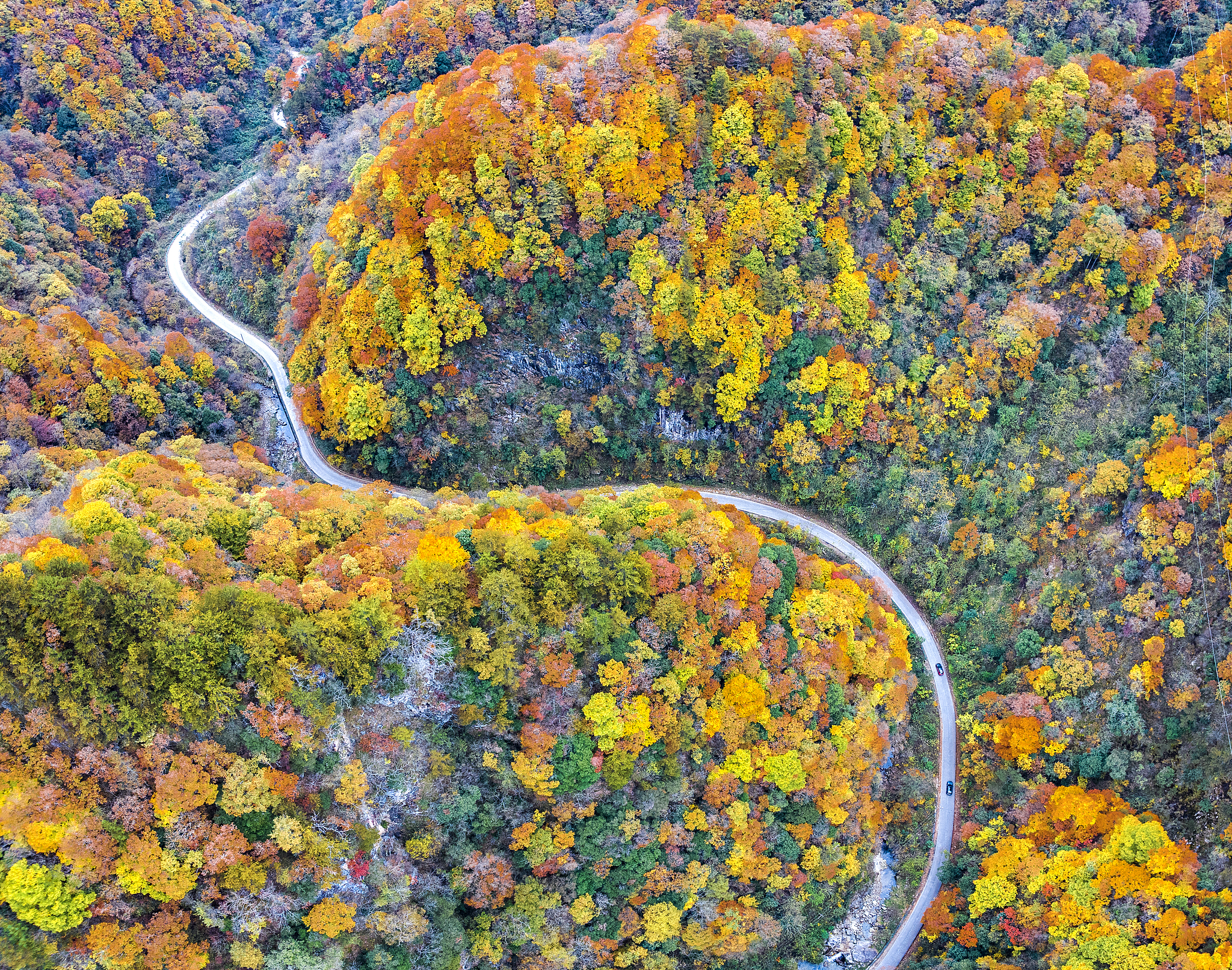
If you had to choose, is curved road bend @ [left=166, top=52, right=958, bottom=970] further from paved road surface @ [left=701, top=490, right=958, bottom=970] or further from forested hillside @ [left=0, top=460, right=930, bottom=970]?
forested hillside @ [left=0, top=460, right=930, bottom=970]

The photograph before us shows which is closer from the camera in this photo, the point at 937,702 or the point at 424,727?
the point at 424,727

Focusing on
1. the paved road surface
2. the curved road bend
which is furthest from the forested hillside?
the curved road bend

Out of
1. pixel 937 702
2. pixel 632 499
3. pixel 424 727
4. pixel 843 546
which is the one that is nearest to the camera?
pixel 424 727

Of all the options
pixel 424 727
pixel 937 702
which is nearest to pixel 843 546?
pixel 937 702

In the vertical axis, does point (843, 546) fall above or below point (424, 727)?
below

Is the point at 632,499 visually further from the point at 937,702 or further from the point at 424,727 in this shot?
the point at 937,702

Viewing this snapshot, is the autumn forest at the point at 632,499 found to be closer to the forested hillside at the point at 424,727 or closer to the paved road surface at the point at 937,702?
the forested hillside at the point at 424,727

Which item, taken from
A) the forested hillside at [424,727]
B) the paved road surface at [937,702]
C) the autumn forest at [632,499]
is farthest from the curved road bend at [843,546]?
the forested hillside at [424,727]
